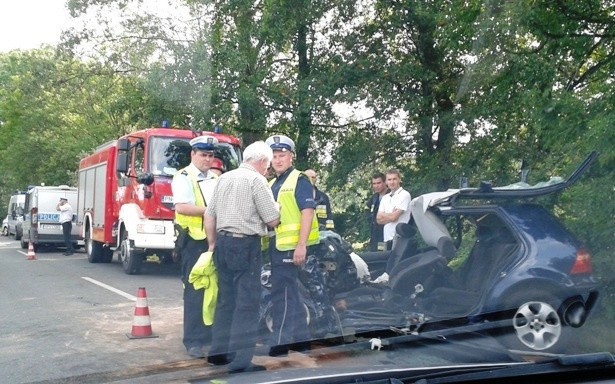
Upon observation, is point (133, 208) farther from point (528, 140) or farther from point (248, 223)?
point (248, 223)

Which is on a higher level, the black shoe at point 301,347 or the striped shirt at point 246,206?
the striped shirt at point 246,206

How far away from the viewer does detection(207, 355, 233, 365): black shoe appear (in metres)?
6.25

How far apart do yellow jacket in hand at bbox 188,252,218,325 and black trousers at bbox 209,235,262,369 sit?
0.25 metres

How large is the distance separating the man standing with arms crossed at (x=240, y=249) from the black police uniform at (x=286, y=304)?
0.31m

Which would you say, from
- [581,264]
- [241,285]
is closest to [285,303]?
[241,285]

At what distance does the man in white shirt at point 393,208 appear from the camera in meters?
9.05

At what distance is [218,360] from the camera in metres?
6.32

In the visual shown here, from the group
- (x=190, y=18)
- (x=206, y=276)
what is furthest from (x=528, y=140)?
(x=190, y=18)

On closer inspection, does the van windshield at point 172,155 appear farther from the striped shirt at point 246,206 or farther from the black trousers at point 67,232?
the black trousers at point 67,232

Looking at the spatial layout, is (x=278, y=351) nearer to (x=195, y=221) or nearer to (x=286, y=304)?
(x=286, y=304)

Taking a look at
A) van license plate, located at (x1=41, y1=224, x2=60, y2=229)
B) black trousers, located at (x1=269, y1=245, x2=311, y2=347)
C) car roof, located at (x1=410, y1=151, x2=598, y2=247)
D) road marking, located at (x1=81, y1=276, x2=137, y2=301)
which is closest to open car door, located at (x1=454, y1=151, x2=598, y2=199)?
car roof, located at (x1=410, y1=151, x2=598, y2=247)

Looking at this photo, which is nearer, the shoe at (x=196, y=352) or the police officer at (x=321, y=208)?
the shoe at (x=196, y=352)

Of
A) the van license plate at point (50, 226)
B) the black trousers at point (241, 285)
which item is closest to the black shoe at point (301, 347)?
the black trousers at point (241, 285)

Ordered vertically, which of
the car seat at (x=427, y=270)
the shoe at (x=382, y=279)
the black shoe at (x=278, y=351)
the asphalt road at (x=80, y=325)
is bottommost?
the asphalt road at (x=80, y=325)
